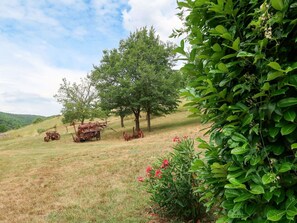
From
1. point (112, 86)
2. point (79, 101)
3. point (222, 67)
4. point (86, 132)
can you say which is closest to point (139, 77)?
point (112, 86)

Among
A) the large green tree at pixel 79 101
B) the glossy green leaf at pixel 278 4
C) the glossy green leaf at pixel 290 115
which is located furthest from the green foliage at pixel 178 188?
the large green tree at pixel 79 101

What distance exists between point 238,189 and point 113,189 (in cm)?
459

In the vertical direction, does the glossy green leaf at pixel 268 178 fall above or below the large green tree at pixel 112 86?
below

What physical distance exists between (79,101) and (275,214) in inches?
1051

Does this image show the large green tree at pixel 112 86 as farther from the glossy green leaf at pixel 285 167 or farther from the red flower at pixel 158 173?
the glossy green leaf at pixel 285 167

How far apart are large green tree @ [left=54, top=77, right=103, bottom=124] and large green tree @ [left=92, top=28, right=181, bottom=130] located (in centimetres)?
579

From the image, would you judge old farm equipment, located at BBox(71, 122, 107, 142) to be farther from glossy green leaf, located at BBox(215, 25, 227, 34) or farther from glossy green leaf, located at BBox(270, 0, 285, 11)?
glossy green leaf, located at BBox(270, 0, 285, 11)

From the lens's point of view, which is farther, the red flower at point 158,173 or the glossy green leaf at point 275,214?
the red flower at point 158,173

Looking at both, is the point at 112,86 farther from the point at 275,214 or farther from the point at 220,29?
the point at 275,214

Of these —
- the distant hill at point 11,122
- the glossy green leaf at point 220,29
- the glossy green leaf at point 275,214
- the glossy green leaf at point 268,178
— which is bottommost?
the glossy green leaf at point 275,214

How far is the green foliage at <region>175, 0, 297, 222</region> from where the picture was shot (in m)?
1.25

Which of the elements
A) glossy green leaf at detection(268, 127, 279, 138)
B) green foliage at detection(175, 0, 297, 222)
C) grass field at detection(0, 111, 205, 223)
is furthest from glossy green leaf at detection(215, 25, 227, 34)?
grass field at detection(0, 111, 205, 223)

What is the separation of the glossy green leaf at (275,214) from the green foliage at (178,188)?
2170 millimetres

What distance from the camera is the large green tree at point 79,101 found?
81.3ft
